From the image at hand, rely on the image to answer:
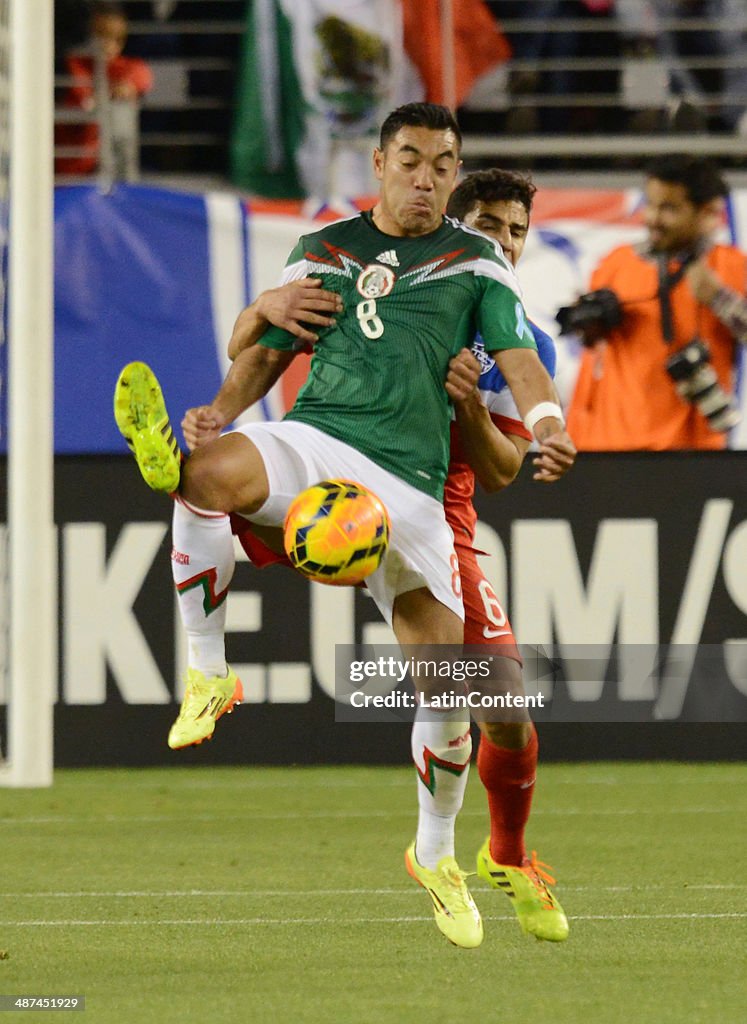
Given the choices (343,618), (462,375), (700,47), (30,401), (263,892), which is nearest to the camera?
(462,375)

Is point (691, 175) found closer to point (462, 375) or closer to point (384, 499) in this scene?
point (462, 375)

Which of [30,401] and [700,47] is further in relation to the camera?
[700,47]

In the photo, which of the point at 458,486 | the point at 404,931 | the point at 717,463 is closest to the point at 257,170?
the point at 717,463

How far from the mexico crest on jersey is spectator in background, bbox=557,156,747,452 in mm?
5338

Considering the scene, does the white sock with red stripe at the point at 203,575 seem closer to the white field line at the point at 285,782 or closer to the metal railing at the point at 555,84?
the white field line at the point at 285,782

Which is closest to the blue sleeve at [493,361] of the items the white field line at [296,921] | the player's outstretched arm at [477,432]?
the player's outstretched arm at [477,432]

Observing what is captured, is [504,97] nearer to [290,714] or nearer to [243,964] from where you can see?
[290,714]

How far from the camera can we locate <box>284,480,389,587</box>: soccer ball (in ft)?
16.4

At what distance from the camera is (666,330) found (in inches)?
420

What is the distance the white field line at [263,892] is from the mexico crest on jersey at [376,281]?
220cm

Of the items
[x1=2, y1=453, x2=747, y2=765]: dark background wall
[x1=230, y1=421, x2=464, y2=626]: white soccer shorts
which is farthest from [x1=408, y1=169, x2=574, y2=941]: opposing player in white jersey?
[x1=2, y1=453, x2=747, y2=765]: dark background wall

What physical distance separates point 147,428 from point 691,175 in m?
6.15

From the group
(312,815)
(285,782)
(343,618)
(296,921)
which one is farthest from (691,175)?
(296,921)

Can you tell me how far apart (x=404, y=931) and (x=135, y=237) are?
6.13 meters
